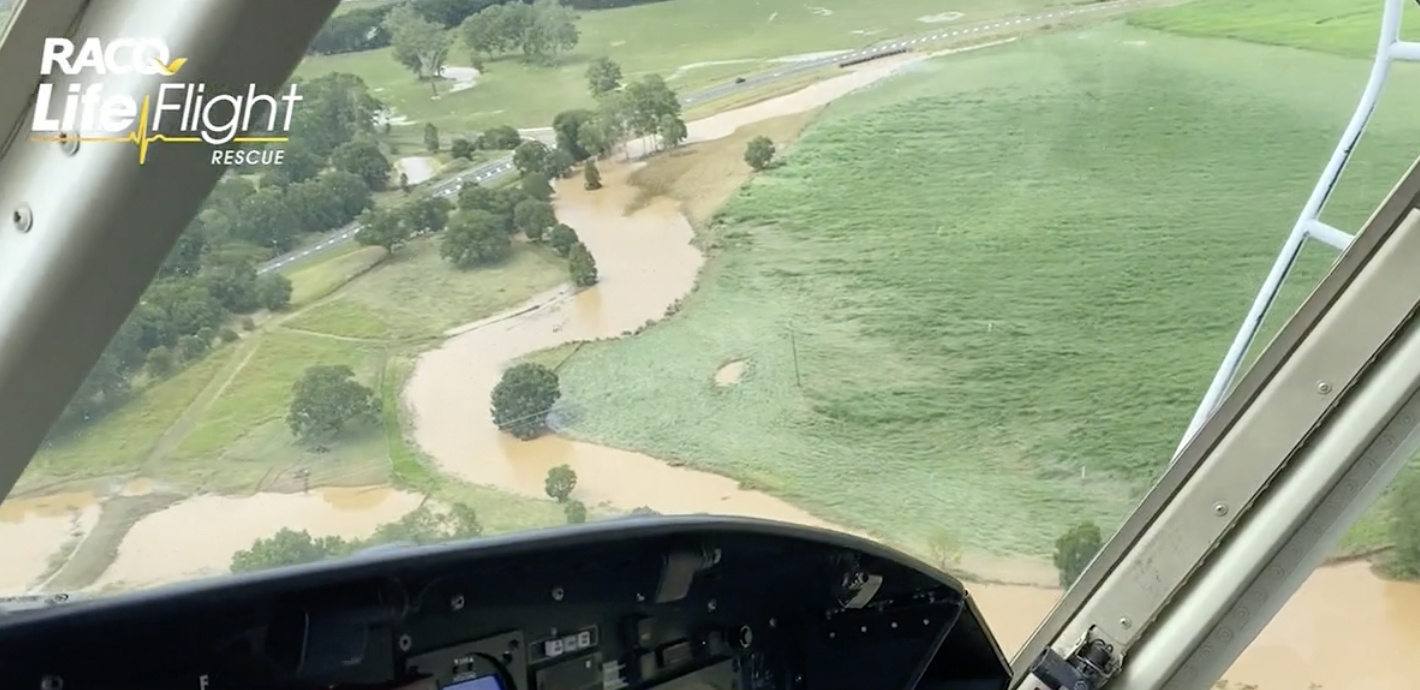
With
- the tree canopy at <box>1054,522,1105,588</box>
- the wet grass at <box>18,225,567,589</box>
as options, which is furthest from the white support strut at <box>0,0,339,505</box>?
the tree canopy at <box>1054,522,1105,588</box>

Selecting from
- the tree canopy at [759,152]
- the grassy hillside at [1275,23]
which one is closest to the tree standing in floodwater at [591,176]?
the tree canopy at [759,152]

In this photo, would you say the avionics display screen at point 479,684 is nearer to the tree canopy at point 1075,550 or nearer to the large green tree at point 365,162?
the large green tree at point 365,162

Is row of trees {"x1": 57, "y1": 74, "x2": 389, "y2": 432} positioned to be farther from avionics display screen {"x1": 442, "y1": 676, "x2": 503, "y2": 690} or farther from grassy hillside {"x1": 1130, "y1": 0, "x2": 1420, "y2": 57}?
grassy hillside {"x1": 1130, "y1": 0, "x2": 1420, "y2": 57}

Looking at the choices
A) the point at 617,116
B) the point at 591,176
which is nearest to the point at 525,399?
the point at 591,176

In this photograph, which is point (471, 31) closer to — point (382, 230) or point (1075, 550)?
point (382, 230)

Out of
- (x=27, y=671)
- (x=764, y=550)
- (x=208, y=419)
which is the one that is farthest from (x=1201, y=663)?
(x=27, y=671)

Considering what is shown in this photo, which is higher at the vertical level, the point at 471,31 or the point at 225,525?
the point at 471,31
